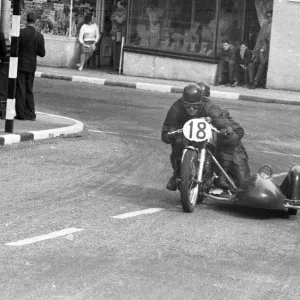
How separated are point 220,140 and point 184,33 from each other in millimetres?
17025

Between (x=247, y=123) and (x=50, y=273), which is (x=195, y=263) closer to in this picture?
(x=50, y=273)

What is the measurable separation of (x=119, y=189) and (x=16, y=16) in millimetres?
4415

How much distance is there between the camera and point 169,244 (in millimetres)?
8828

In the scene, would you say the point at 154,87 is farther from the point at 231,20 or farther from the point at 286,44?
the point at 286,44

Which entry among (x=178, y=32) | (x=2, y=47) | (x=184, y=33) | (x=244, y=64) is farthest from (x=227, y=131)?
(x=178, y=32)

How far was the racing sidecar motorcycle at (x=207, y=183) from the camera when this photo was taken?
10.4m

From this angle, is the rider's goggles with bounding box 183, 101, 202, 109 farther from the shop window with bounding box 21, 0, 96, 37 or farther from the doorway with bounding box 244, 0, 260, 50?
the shop window with bounding box 21, 0, 96, 37

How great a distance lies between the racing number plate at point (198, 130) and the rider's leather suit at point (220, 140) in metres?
0.42

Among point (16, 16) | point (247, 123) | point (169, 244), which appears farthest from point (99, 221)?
point (247, 123)

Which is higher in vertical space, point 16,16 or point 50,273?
point 16,16

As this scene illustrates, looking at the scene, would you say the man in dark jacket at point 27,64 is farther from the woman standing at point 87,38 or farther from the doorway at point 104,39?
the doorway at point 104,39

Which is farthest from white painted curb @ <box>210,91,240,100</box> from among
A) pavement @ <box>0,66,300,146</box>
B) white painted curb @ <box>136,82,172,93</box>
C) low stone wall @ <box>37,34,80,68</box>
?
low stone wall @ <box>37,34,80,68</box>

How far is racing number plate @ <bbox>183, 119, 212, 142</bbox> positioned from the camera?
1043 cm

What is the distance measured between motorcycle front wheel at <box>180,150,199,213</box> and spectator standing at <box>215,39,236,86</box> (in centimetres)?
1631
